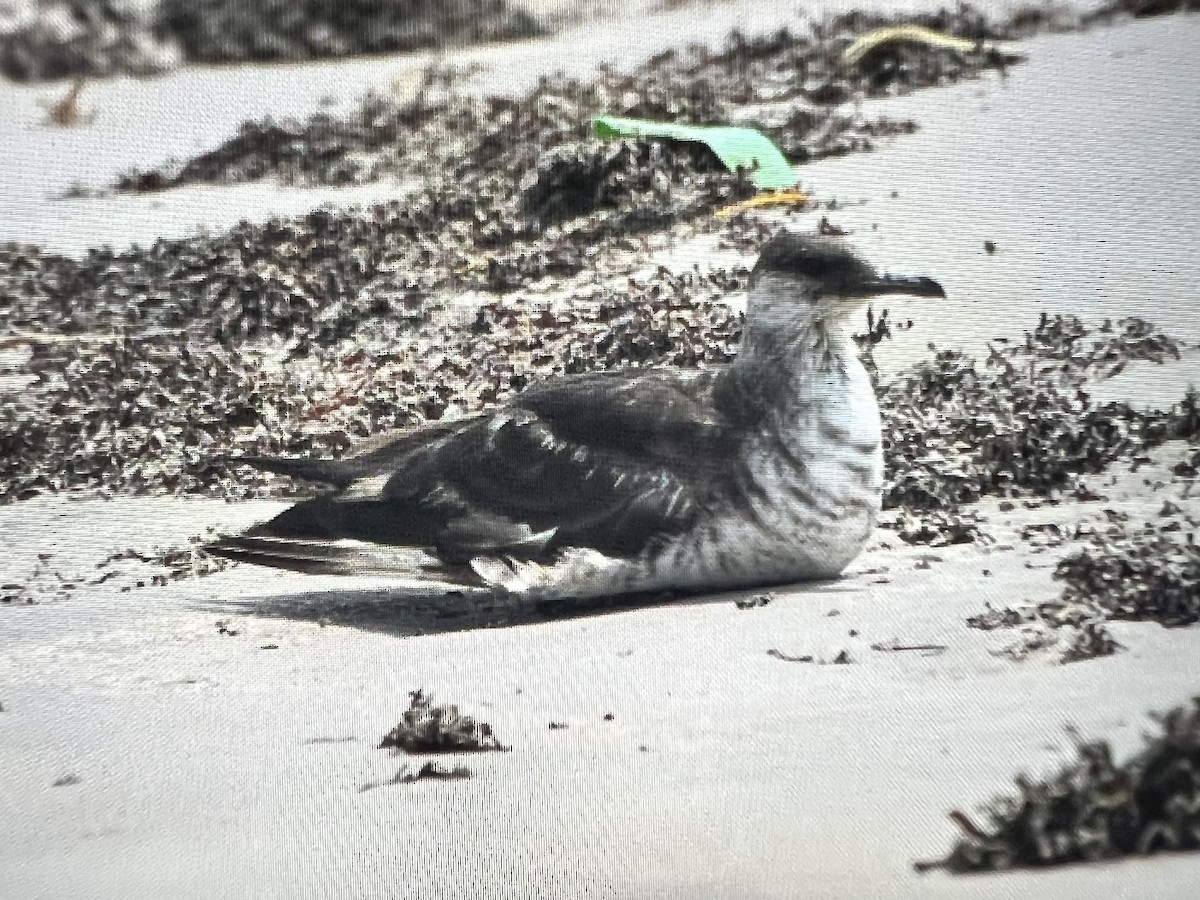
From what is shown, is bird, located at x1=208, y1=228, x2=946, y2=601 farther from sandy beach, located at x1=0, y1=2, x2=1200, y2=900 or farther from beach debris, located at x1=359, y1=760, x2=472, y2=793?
beach debris, located at x1=359, y1=760, x2=472, y2=793

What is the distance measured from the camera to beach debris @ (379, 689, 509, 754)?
2924 mm

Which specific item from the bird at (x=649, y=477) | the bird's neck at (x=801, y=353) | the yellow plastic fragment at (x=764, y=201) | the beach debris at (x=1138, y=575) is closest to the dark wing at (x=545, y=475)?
the bird at (x=649, y=477)

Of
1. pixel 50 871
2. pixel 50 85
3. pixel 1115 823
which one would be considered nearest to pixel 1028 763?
pixel 1115 823

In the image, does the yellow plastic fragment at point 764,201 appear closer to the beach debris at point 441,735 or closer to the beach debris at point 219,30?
the beach debris at point 219,30

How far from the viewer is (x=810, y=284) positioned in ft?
10.9

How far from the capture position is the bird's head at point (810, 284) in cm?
327

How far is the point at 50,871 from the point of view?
9.56ft

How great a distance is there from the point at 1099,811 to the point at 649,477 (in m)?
1.09

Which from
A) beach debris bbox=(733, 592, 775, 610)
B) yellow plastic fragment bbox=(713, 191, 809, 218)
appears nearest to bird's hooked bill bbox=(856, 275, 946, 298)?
yellow plastic fragment bbox=(713, 191, 809, 218)

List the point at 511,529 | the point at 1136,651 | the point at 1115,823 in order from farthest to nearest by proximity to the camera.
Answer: the point at 511,529
the point at 1136,651
the point at 1115,823

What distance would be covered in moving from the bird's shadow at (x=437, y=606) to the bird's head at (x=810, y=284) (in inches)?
21.6

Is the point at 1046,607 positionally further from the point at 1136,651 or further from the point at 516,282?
the point at 516,282

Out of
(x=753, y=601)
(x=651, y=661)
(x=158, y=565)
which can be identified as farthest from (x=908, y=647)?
(x=158, y=565)

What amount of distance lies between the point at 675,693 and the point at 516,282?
3.34 feet
